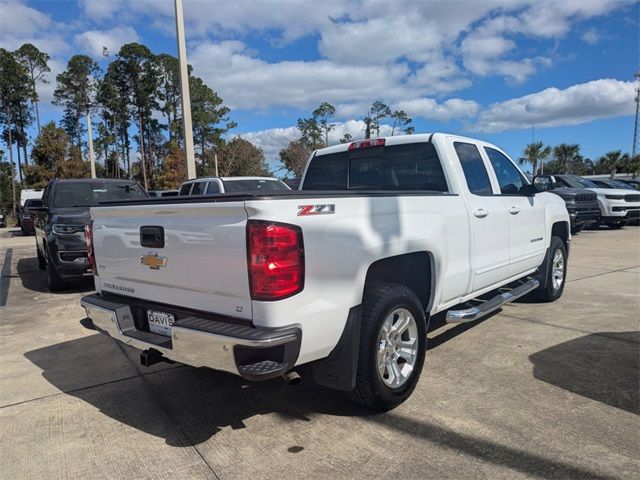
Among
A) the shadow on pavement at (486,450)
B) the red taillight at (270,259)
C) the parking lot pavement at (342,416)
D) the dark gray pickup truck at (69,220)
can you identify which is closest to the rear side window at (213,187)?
the dark gray pickup truck at (69,220)

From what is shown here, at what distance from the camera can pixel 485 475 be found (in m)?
2.64

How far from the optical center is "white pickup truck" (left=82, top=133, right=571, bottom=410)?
8.61 ft

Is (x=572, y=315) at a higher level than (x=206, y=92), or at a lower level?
lower

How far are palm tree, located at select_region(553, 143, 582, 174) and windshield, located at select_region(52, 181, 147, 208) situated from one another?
7431 centimetres

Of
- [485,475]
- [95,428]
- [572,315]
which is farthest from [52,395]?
[572,315]

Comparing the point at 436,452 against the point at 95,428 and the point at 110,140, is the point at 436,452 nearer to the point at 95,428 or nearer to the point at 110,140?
the point at 95,428

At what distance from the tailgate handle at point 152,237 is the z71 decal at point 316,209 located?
1002 mm

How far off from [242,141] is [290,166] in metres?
6.13

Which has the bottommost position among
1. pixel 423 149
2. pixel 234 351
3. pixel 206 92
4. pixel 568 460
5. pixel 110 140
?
pixel 568 460

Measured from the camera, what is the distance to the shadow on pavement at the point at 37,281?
28.5 ft

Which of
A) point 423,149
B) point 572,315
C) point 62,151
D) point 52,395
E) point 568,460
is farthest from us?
point 62,151

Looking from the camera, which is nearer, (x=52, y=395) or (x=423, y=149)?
(x=52, y=395)

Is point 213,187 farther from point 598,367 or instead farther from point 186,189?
point 598,367

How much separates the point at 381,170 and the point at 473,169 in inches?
35.3
